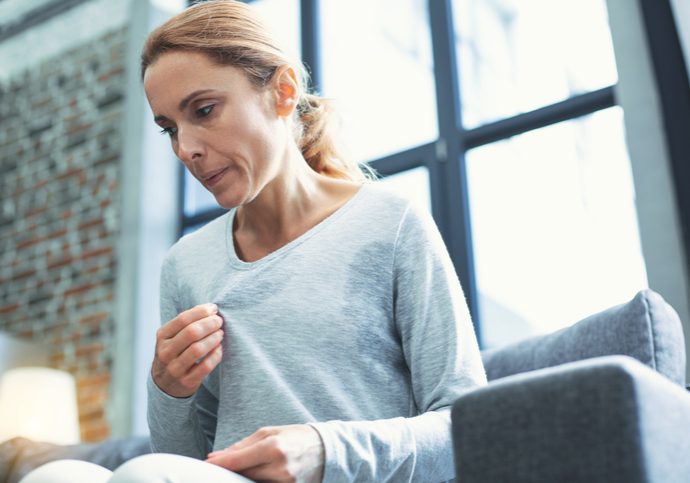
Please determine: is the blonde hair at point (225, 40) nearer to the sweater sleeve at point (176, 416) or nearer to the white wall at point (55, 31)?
the sweater sleeve at point (176, 416)

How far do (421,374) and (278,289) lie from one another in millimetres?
245

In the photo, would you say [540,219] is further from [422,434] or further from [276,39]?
[422,434]

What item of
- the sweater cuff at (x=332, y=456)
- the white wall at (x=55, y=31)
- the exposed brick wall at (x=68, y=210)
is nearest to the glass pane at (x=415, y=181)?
the exposed brick wall at (x=68, y=210)

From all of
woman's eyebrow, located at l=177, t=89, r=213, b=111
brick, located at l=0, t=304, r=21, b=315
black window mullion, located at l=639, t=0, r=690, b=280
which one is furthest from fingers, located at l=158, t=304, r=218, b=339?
brick, located at l=0, t=304, r=21, b=315

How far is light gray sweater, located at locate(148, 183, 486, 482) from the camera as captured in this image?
44.4 inches

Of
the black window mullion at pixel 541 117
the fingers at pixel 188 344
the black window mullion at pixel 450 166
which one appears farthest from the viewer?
the black window mullion at pixel 450 166

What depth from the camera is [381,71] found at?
13.0 feet

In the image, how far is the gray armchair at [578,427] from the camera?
0.69 meters

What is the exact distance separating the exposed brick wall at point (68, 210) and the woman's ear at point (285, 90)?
3039mm

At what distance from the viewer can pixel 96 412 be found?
161 inches

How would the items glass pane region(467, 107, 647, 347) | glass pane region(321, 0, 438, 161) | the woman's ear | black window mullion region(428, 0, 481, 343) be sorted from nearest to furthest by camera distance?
the woman's ear
glass pane region(467, 107, 647, 347)
black window mullion region(428, 0, 481, 343)
glass pane region(321, 0, 438, 161)

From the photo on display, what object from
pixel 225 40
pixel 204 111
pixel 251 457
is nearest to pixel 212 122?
pixel 204 111

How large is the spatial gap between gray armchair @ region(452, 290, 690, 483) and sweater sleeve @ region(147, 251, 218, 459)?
547mm

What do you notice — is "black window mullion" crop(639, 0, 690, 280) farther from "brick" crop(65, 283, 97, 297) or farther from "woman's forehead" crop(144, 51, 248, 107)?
"brick" crop(65, 283, 97, 297)
